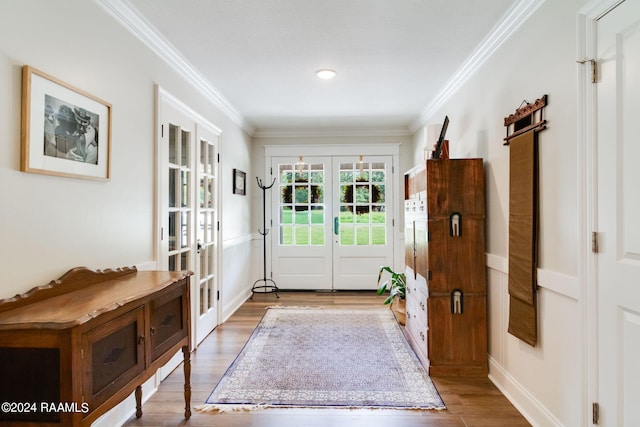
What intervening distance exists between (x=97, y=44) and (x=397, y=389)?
111 inches

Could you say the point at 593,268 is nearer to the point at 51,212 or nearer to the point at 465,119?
the point at 465,119

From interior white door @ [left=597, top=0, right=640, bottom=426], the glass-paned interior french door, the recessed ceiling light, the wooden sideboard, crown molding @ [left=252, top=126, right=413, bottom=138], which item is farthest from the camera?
crown molding @ [left=252, top=126, right=413, bottom=138]

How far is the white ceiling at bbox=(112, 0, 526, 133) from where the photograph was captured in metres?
2.10

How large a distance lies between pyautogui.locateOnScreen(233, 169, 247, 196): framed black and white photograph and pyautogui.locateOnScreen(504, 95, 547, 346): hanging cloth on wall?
124 inches

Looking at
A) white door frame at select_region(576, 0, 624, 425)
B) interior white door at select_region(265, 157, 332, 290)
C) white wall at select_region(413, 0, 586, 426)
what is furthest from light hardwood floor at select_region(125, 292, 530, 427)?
interior white door at select_region(265, 157, 332, 290)

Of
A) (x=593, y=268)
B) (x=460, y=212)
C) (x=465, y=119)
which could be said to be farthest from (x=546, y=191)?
(x=465, y=119)

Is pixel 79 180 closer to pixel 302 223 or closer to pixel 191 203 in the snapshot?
pixel 191 203

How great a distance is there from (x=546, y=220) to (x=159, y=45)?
2765 millimetres

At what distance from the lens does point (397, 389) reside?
2.36 meters

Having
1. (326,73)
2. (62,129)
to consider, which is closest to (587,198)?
(326,73)

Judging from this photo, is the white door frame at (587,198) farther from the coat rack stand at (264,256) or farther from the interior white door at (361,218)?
the coat rack stand at (264,256)

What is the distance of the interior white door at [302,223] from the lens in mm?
5266

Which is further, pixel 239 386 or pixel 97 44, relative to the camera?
pixel 239 386

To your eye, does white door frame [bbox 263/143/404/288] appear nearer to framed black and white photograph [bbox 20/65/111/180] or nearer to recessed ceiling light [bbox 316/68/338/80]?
recessed ceiling light [bbox 316/68/338/80]
